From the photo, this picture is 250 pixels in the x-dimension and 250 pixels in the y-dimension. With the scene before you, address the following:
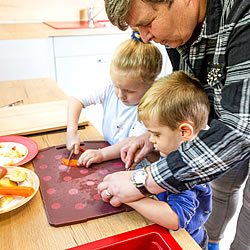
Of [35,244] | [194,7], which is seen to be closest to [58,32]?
[194,7]

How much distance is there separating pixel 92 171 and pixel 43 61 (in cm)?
198

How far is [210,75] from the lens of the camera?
2.64 feet

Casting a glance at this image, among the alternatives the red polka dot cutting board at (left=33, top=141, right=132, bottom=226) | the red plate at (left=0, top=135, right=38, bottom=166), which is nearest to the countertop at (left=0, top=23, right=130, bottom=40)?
the red plate at (left=0, top=135, right=38, bottom=166)

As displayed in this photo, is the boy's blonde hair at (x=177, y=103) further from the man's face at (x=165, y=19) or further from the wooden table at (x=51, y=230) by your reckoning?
the wooden table at (x=51, y=230)

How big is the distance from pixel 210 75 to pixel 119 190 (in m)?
0.40

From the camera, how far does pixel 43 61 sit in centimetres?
266

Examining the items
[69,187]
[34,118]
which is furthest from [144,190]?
[34,118]

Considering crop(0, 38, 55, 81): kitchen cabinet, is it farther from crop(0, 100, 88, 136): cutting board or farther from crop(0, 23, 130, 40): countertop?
crop(0, 100, 88, 136): cutting board

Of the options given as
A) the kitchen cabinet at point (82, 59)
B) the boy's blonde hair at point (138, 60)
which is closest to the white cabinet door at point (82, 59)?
the kitchen cabinet at point (82, 59)

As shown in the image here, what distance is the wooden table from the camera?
664mm

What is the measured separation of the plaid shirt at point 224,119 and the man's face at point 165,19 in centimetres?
5

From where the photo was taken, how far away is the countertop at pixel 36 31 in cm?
254

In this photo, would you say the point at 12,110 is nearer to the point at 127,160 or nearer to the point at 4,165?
the point at 4,165

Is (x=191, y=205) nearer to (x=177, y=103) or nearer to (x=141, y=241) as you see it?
(x=141, y=241)
